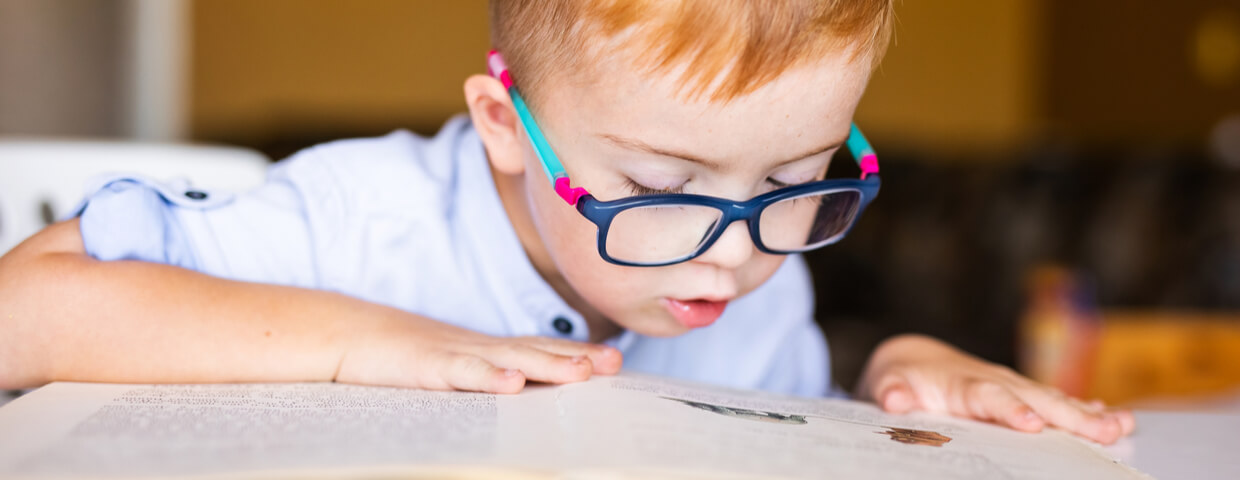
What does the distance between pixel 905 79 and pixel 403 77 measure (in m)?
1.89

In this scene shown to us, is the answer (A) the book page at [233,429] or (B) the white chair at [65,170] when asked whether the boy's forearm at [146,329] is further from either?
(B) the white chair at [65,170]

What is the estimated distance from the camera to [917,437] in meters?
0.64

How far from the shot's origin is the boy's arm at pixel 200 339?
0.66 m

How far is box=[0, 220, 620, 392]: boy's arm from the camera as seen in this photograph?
0.66 metres

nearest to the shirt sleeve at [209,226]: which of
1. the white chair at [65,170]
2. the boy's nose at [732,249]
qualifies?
the white chair at [65,170]

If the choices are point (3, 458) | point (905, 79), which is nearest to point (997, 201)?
point (905, 79)

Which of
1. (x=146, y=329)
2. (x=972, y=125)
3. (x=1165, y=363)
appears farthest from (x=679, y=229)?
(x=972, y=125)

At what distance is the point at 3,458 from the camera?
45cm

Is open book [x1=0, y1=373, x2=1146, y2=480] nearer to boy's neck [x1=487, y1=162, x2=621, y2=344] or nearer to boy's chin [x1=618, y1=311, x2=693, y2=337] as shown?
boy's chin [x1=618, y1=311, x2=693, y2=337]

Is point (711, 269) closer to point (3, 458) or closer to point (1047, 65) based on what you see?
point (3, 458)

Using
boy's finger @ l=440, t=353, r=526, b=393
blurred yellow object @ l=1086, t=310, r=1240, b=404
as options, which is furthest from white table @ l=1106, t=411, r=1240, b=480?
blurred yellow object @ l=1086, t=310, r=1240, b=404

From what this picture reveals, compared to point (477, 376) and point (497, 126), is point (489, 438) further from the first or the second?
point (497, 126)

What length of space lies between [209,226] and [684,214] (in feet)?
1.26

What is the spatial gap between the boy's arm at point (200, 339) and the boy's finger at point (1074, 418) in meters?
0.33
